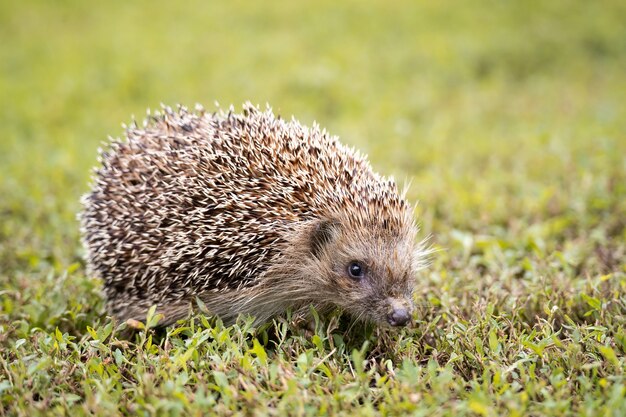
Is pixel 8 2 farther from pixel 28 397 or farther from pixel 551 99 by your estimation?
pixel 28 397

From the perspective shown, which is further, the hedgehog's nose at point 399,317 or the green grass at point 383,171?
the hedgehog's nose at point 399,317

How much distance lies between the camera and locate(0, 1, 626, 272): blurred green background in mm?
7188

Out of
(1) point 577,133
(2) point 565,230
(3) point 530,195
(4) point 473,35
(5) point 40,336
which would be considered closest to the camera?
(5) point 40,336

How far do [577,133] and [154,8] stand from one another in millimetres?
9348

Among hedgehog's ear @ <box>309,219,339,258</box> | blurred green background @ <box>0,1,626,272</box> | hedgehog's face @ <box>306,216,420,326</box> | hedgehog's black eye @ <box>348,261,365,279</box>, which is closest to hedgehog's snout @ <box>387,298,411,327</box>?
hedgehog's face @ <box>306,216,420,326</box>

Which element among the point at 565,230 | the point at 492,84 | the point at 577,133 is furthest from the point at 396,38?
the point at 565,230

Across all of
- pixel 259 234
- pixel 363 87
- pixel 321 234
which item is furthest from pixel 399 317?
pixel 363 87

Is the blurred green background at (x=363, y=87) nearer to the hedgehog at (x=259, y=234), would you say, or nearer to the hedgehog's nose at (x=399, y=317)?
the hedgehog at (x=259, y=234)

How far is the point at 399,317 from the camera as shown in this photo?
407cm

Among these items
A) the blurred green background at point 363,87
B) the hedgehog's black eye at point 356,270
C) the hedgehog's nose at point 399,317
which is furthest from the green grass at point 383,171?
the hedgehog's black eye at point 356,270

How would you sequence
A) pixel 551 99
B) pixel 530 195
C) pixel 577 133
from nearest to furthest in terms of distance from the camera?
pixel 530 195 < pixel 577 133 < pixel 551 99

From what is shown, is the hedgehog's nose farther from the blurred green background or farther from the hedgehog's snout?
the blurred green background

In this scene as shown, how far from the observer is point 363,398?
361 cm

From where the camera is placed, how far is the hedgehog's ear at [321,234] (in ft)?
14.6
